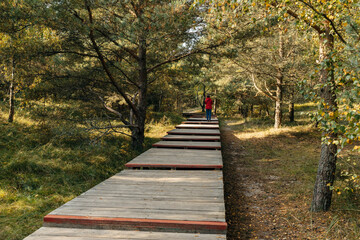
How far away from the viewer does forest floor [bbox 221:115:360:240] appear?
433 cm

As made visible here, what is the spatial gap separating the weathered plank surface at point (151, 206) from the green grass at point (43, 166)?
1368mm

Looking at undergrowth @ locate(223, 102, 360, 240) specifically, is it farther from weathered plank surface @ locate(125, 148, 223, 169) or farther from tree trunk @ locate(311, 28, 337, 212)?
weathered plank surface @ locate(125, 148, 223, 169)

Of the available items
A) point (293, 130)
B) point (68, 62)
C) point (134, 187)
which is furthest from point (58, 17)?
point (293, 130)

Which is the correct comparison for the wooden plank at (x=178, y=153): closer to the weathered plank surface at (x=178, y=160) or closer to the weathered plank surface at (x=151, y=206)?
the weathered plank surface at (x=178, y=160)

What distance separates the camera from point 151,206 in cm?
367

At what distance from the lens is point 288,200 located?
5.77 metres

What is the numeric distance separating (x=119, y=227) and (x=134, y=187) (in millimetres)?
1373

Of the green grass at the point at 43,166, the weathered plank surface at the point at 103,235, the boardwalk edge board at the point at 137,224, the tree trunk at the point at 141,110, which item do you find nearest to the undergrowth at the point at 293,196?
the boardwalk edge board at the point at 137,224

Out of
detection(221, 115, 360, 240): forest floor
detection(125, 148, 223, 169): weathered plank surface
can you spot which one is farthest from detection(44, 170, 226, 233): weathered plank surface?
detection(221, 115, 360, 240): forest floor

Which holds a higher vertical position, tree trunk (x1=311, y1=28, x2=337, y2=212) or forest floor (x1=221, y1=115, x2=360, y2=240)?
tree trunk (x1=311, y1=28, x2=337, y2=212)

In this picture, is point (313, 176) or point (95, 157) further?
point (95, 157)

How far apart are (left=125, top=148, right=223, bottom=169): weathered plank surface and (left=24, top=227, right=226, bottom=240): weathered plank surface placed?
9.17ft

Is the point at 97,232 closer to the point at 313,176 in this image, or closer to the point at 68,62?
the point at 313,176

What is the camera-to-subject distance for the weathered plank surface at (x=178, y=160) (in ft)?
19.3
